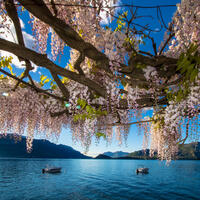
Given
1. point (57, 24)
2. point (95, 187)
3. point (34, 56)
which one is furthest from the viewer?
point (95, 187)

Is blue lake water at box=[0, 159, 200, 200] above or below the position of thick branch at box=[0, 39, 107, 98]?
below

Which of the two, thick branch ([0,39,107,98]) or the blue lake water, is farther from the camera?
the blue lake water

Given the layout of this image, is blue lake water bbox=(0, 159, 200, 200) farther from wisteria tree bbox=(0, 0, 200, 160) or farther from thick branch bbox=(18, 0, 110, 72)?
thick branch bbox=(18, 0, 110, 72)

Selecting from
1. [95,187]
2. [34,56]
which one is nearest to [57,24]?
[34,56]

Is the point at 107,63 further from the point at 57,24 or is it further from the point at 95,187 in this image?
the point at 95,187

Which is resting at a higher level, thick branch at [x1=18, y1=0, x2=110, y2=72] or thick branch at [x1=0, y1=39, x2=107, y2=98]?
thick branch at [x1=18, y1=0, x2=110, y2=72]

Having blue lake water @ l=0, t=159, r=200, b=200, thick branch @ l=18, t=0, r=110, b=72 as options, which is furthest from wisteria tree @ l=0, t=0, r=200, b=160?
blue lake water @ l=0, t=159, r=200, b=200

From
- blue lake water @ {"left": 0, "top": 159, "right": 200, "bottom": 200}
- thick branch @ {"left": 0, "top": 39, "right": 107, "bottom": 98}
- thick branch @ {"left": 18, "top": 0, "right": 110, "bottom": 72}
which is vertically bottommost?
blue lake water @ {"left": 0, "top": 159, "right": 200, "bottom": 200}

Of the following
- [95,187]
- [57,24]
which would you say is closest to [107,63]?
[57,24]

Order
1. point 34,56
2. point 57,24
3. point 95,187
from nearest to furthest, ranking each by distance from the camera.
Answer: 1. point 57,24
2. point 34,56
3. point 95,187

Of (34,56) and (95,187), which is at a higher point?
(34,56)

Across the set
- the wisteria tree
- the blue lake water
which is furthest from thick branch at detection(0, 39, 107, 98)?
the blue lake water

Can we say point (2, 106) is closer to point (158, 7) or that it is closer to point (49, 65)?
point (49, 65)

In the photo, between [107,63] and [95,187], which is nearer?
[107,63]
